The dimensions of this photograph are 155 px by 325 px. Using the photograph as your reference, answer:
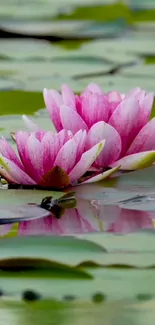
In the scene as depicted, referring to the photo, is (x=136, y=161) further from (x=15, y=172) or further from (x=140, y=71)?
(x=140, y=71)

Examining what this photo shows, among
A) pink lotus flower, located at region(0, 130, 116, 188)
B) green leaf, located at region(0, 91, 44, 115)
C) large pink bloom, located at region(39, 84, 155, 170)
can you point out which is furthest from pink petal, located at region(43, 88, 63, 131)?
green leaf, located at region(0, 91, 44, 115)

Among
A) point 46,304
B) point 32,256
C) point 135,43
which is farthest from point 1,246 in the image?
point 135,43

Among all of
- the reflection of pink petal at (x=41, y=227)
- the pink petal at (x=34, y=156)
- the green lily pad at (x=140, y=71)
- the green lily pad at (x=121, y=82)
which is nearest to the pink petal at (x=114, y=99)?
the pink petal at (x=34, y=156)

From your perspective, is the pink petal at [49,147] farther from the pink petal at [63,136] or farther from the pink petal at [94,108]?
the pink petal at [94,108]

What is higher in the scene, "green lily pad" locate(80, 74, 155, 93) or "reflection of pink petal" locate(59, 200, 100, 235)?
"green lily pad" locate(80, 74, 155, 93)

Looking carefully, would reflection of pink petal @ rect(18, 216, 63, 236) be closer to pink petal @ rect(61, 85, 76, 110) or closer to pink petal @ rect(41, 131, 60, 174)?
pink petal @ rect(41, 131, 60, 174)
